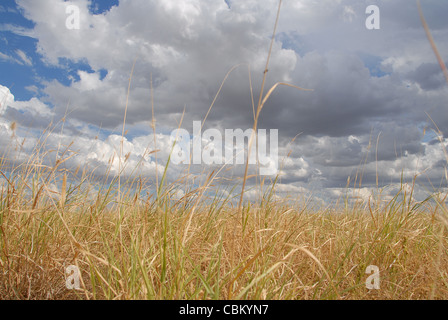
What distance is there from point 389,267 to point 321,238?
913mm

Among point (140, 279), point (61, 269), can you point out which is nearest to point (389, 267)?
point (140, 279)

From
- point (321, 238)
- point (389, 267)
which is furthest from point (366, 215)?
point (389, 267)

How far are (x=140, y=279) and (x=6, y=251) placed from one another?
1.02 metres

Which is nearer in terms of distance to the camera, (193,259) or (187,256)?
(187,256)

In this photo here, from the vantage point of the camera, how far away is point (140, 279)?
5.71ft

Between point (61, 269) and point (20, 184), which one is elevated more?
point (20, 184)
